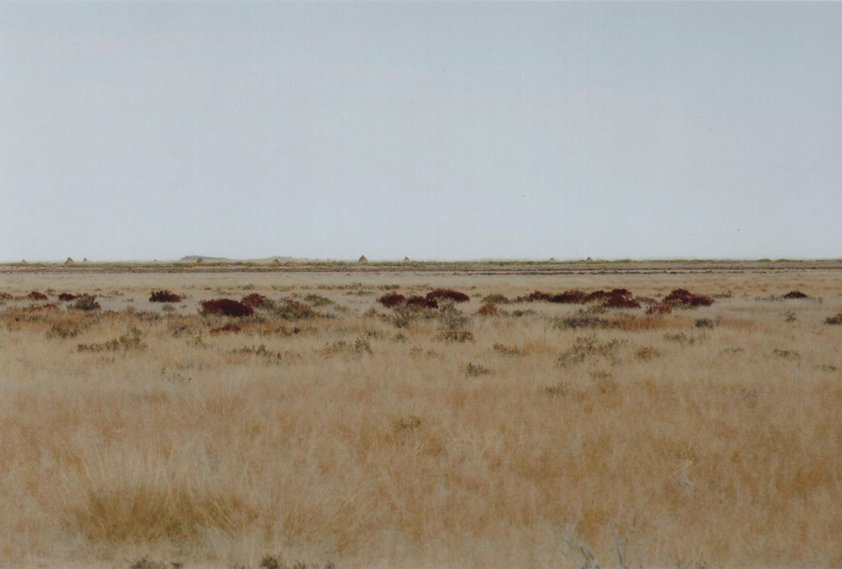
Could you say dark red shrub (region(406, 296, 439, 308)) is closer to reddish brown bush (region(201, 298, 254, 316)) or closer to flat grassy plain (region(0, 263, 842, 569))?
reddish brown bush (region(201, 298, 254, 316))

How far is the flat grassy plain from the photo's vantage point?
4.86m

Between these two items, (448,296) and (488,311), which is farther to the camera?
(448,296)

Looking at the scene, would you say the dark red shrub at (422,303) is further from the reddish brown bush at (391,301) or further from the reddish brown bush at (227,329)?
the reddish brown bush at (227,329)

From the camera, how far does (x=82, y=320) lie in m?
21.3

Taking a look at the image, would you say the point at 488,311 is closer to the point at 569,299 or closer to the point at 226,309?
the point at 569,299

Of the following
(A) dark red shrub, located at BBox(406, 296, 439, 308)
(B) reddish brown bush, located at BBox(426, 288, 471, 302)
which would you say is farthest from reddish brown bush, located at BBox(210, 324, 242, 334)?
(B) reddish brown bush, located at BBox(426, 288, 471, 302)

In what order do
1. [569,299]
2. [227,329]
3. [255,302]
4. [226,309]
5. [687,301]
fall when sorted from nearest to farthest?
[227,329], [226,309], [255,302], [687,301], [569,299]

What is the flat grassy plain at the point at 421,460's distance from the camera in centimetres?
486

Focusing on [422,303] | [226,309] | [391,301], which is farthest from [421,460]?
[391,301]

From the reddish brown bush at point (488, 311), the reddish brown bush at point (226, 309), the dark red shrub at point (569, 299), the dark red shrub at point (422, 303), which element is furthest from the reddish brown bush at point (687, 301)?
the reddish brown bush at point (226, 309)

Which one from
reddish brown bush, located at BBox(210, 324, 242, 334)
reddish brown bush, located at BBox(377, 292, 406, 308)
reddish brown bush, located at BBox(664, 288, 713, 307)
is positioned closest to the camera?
reddish brown bush, located at BBox(210, 324, 242, 334)

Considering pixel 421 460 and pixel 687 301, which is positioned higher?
pixel 687 301

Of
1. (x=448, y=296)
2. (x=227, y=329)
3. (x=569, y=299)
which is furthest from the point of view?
(x=448, y=296)

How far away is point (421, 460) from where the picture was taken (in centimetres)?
661
